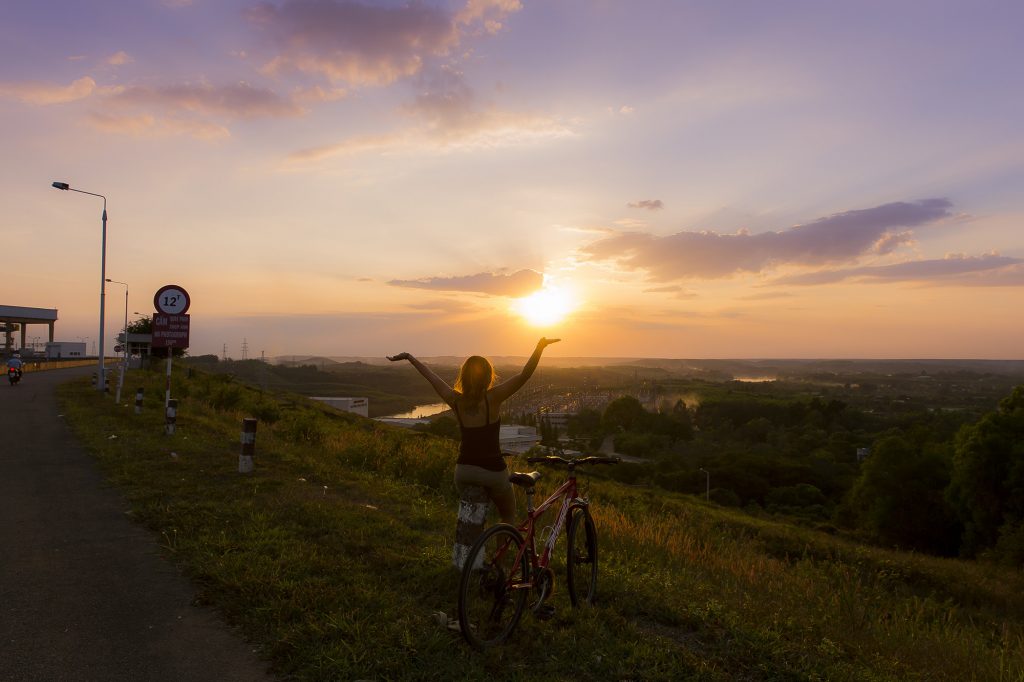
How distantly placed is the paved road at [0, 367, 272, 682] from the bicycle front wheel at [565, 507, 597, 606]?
237 centimetres

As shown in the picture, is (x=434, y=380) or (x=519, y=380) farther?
(x=434, y=380)

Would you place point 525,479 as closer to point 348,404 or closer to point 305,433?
point 305,433

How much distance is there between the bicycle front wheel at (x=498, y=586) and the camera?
14.5 feet

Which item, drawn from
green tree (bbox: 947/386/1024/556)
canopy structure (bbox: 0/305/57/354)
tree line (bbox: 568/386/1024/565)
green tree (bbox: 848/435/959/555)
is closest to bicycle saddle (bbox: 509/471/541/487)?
tree line (bbox: 568/386/1024/565)

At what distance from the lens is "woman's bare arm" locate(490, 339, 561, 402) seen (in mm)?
4922

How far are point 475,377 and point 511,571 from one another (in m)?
1.47

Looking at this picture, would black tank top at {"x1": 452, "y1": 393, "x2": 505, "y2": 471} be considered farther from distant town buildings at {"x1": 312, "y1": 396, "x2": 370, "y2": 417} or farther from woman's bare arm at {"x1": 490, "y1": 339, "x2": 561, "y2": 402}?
distant town buildings at {"x1": 312, "y1": 396, "x2": 370, "y2": 417}

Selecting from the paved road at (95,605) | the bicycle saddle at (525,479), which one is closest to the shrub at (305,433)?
the paved road at (95,605)

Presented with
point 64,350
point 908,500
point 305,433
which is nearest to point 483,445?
point 305,433

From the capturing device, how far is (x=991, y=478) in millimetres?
35781

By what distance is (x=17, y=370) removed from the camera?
33.1 metres

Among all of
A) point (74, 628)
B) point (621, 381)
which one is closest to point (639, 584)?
point (74, 628)

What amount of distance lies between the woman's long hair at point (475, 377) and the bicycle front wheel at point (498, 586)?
1076mm

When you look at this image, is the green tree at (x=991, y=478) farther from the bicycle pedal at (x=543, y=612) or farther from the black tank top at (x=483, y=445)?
the black tank top at (x=483, y=445)
